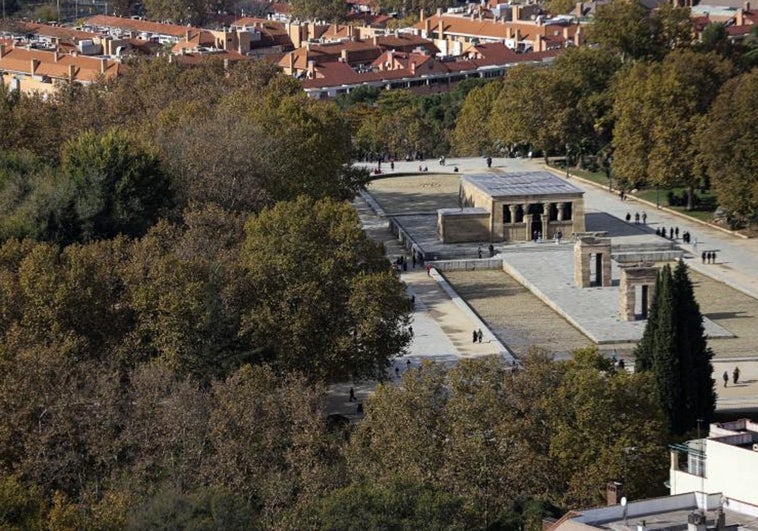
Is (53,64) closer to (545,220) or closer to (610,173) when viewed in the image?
(610,173)

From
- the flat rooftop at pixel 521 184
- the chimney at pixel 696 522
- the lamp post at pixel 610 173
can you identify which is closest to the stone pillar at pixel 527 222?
the flat rooftop at pixel 521 184

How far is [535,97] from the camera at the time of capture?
90500 millimetres

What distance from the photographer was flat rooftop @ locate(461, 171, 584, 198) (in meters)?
76.6

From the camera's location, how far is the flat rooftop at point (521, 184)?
251 ft

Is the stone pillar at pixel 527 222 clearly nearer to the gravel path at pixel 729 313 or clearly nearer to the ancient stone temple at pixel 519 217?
the ancient stone temple at pixel 519 217

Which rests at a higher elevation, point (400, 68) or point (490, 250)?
point (400, 68)

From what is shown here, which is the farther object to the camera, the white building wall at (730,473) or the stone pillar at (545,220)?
the stone pillar at (545,220)

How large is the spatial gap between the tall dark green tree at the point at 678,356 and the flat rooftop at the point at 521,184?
25333 millimetres

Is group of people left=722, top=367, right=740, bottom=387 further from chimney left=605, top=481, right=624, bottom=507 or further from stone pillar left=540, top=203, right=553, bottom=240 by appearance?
stone pillar left=540, top=203, right=553, bottom=240

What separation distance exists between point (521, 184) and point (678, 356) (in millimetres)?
29716

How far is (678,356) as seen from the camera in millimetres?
49625

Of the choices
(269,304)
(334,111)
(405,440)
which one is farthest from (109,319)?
(334,111)

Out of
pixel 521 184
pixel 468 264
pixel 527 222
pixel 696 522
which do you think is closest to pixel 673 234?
pixel 527 222

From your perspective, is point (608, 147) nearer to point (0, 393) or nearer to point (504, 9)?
point (0, 393)
